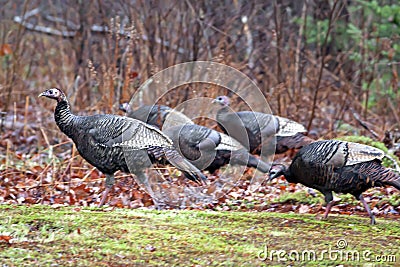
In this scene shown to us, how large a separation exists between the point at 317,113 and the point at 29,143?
5.52m

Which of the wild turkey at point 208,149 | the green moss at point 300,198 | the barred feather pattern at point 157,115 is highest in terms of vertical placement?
the barred feather pattern at point 157,115

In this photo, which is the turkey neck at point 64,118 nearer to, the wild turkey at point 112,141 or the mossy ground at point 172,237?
the wild turkey at point 112,141

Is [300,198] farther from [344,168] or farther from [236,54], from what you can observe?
[236,54]

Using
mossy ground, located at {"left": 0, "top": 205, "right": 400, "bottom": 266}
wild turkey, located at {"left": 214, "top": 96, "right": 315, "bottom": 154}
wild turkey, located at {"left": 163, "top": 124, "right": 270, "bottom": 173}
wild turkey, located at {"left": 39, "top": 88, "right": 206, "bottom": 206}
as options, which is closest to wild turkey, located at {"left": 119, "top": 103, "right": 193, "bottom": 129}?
wild turkey, located at {"left": 163, "top": 124, "right": 270, "bottom": 173}

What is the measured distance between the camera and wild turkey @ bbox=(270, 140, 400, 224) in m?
5.61

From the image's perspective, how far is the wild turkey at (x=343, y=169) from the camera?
5.61m

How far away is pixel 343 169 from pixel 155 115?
13.2ft

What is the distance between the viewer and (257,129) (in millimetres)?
9195

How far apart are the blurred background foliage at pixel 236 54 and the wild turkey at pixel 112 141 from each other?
11.3 ft

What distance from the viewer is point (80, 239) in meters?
4.58

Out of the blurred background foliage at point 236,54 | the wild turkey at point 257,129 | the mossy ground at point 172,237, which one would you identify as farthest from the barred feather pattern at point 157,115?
the mossy ground at point 172,237

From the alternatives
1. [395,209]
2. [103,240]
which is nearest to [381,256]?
[103,240]

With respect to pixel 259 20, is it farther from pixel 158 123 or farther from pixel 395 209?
pixel 395 209

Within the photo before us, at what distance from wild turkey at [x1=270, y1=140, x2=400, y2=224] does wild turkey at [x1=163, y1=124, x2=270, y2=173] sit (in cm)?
225
